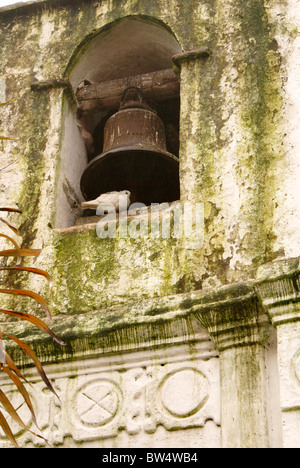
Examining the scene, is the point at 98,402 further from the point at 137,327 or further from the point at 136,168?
the point at 136,168

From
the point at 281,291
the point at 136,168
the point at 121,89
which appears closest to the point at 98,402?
the point at 281,291

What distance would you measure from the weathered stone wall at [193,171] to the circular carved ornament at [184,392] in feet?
0.38

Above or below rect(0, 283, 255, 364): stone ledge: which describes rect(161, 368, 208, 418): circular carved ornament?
below

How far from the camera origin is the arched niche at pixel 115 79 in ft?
22.9

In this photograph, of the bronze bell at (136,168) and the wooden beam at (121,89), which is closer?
the bronze bell at (136,168)

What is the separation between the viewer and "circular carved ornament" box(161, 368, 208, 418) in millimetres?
5129

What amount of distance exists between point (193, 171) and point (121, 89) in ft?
4.45

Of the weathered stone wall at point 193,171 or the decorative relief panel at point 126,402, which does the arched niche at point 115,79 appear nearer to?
the weathered stone wall at point 193,171

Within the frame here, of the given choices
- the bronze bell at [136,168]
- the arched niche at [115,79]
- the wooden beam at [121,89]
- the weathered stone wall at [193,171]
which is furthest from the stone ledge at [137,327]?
the wooden beam at [121,89]

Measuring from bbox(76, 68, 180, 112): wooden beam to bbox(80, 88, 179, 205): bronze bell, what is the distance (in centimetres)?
44

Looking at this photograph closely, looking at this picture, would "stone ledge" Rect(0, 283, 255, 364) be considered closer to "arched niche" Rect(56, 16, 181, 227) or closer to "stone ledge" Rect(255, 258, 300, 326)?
"stone ledge" Rect(255, 258, 300, 326)

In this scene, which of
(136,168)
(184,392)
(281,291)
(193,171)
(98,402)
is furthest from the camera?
(136,168)

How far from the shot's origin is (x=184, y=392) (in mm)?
5184

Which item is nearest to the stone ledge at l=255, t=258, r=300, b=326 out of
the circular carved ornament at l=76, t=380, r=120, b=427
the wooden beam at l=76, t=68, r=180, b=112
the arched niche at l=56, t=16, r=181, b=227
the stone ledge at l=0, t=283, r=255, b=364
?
the stone ledge at l=0, t=283, r=255, b=364
